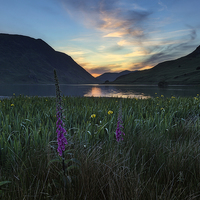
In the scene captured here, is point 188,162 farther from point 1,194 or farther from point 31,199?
point 1,194

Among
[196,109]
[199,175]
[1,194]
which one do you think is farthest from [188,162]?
[196,109]

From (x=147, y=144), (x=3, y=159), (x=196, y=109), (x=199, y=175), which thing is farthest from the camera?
(x=196, y=109)

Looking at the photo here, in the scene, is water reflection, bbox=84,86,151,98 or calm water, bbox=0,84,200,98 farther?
calm water, bbox=0,84,200,98

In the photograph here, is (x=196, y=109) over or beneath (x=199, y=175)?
over

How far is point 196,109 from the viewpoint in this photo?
19.8 ft

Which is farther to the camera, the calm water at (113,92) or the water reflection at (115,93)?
the calm water at (113,92)

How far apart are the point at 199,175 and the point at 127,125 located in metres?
1.82

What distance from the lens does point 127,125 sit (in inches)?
148

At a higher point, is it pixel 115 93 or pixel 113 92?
pixel 113 92

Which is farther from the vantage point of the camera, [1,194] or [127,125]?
[127,125]

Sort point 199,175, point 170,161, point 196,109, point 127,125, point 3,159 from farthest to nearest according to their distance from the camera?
point 196,109, point 127,125, point 3,159, point 170,161, point 199,175

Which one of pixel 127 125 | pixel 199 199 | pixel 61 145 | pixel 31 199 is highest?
pixel 61 145

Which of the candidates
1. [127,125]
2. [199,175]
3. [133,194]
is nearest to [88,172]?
[133,194]

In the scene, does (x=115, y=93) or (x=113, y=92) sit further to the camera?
(x=113, y=92)
